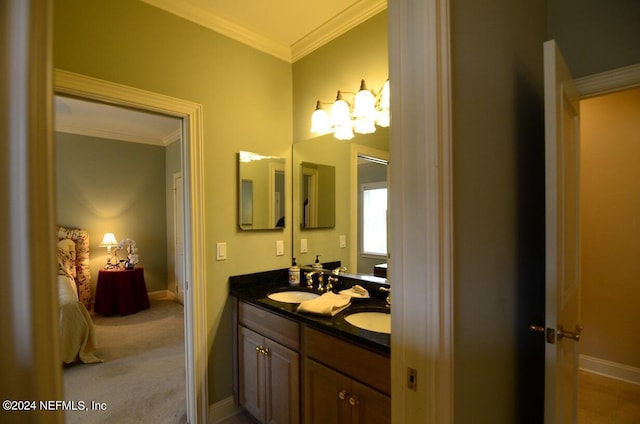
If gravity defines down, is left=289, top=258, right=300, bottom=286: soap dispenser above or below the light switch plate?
below

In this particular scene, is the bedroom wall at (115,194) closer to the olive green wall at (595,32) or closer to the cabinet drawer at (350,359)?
the cabinet drawer at (350,359)

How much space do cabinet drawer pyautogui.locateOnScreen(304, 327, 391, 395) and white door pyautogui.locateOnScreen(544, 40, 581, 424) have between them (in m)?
0.60

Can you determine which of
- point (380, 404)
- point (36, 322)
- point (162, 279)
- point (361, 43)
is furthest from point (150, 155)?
point (36, 322)

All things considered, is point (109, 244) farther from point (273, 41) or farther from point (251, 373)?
point (273, 41)

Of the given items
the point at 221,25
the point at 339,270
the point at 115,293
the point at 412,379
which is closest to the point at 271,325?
the point at 339,270

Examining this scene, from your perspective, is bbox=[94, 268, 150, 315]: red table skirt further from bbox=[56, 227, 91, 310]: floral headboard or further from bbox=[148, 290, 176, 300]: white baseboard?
bbox=[148, 290, 176, 300]: white baseboard

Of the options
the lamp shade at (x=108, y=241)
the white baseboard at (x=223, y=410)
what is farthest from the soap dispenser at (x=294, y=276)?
the lamp shade at (x=108, y=241)

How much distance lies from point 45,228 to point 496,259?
1.22m

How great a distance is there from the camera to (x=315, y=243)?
8.03 ft

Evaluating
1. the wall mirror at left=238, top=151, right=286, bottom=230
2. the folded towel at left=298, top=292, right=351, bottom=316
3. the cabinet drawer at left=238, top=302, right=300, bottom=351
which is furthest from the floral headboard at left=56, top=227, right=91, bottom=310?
the folded towel at left=298, top=292, right=351, bottom=316

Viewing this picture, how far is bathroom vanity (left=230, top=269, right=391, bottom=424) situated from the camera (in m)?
1.26

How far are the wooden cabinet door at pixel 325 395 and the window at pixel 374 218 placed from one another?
808 mm

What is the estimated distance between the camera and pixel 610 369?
2.48m

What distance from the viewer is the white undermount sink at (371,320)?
1598mm
